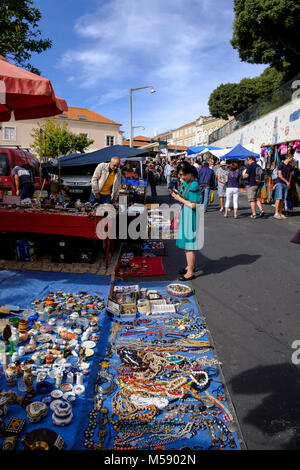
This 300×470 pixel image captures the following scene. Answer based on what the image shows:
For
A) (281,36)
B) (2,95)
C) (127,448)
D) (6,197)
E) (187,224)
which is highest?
(281,36)

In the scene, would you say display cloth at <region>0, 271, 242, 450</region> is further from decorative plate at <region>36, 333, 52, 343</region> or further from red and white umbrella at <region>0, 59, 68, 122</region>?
red and white umbrella at <region>0, 59, 68, 122</region>

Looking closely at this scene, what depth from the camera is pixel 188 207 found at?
4.68 metres

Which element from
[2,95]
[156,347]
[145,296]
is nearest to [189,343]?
[156,347]

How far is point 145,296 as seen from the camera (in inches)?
174

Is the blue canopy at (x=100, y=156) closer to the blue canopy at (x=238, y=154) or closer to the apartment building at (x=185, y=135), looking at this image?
the blue canopy at (x=238, y=154)

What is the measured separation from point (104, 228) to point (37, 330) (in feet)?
7.91

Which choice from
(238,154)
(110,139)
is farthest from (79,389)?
(110,139)

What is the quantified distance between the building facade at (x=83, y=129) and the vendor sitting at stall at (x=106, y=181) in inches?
1573

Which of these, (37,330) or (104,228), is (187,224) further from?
(37,330)

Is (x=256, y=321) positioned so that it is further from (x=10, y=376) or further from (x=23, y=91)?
(x=23, y=91)

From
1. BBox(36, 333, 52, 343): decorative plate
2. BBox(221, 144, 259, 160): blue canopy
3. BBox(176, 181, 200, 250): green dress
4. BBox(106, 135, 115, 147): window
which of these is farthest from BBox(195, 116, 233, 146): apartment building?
BBox(36, 333, 52, 343): decorative plate

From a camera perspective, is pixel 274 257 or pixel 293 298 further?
pixel 274 257

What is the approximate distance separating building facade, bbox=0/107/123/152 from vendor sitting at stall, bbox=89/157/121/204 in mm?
39948

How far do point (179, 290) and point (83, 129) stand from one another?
47.6 metres
